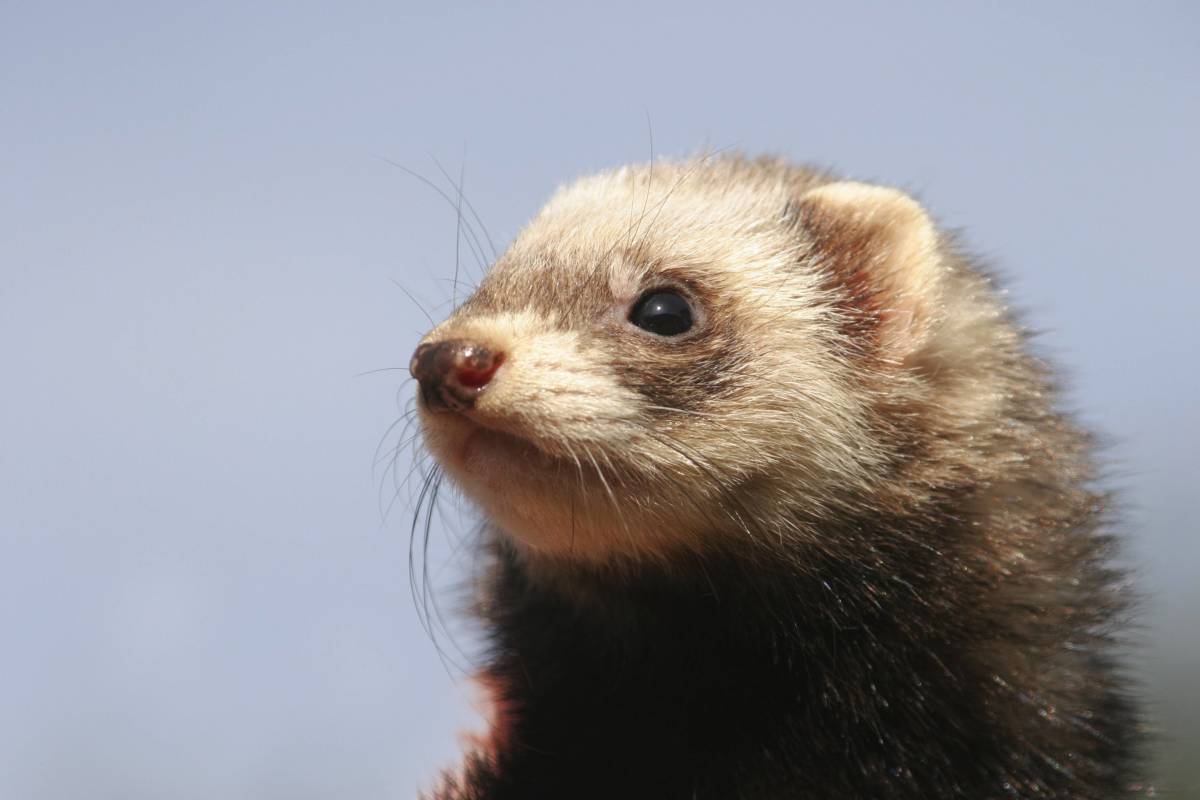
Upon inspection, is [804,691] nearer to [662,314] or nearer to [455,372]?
[662,314]

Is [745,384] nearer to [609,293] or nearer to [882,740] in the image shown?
[609,293]

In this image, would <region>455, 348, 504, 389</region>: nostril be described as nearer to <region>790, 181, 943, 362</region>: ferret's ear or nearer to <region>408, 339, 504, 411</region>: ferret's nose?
<region>408, 339, 504, 411</region>: ferret's nose

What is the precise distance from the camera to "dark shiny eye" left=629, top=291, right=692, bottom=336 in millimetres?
2082

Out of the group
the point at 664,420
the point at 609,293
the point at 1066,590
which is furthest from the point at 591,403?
the point at 1066,590

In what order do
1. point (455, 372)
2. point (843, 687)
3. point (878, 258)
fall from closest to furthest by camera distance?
point (455, 372) → point (843, 687) → point (878, 258)

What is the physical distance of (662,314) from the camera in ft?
6.89

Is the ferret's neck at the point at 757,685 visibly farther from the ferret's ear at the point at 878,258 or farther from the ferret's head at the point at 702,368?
the ferret's ear at the point at 878,258

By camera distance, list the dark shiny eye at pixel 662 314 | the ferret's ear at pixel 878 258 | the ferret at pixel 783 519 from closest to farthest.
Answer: the ferret at pixel 783 519
the dark shiny eye at pixel 662 314
the ferret's ear at pixel 878 258

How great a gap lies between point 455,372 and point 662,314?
17.8 inches

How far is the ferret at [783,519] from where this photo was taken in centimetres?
191

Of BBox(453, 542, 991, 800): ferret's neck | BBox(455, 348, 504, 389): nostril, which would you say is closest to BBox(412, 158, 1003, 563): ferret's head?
BBox(455, 348, 504, 389): nostril

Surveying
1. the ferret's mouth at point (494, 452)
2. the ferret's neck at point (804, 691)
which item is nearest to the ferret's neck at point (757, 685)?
the ferret's neck at point (804, 691)

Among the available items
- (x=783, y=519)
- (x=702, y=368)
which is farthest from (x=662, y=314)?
(x=783, y=519)

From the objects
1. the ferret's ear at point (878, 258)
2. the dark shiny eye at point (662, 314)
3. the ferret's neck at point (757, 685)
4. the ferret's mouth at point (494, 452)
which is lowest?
the ferret's neck at point (757, 685)
